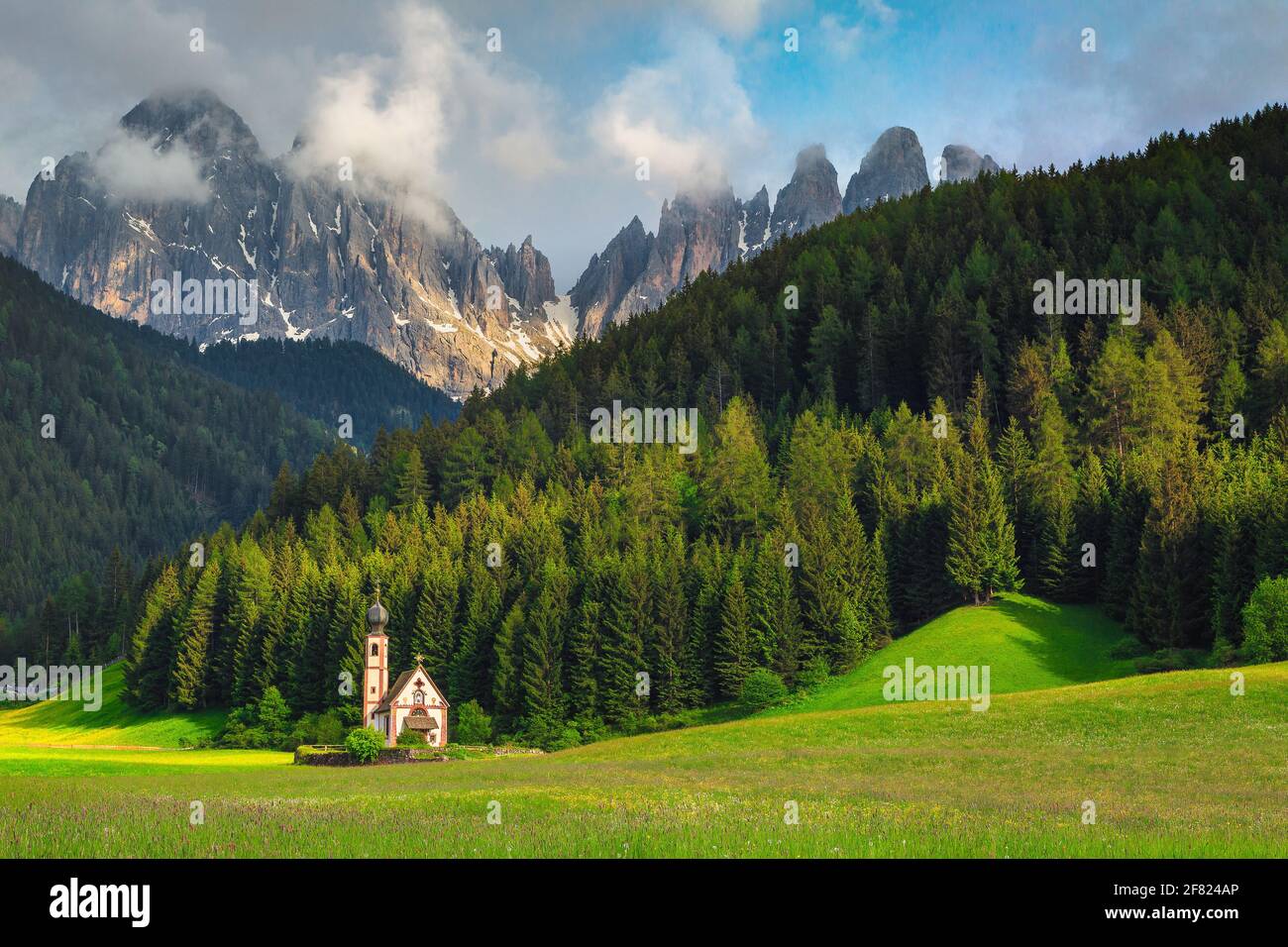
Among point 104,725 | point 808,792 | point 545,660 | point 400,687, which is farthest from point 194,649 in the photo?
point 808,792

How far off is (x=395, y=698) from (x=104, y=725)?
139 feet

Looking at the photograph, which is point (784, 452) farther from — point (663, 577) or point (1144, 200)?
point (1144, 200)

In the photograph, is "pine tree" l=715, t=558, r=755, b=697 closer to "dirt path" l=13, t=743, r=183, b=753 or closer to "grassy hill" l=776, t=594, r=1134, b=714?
"grassy hill" l=776, t=594, r=1134, b=714

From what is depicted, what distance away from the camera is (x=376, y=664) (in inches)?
3893

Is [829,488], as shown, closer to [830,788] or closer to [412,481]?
[412,481]

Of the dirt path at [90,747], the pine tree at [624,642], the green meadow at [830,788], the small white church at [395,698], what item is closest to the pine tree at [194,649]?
the dirt path at [90,747]

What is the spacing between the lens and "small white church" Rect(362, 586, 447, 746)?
304 feet

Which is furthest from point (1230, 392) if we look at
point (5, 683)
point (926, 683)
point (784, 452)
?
point (5, 683)

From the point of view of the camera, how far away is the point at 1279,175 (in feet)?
554

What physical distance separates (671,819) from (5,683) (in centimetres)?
15519

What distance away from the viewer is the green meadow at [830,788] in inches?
915

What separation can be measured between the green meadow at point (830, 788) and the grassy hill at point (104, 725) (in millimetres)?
20287
